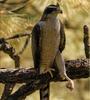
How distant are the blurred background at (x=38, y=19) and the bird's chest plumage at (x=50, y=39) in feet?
1.59

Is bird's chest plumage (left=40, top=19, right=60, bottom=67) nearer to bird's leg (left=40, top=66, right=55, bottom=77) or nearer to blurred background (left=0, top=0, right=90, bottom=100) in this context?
bird's leg (left=40, top=66, right=55, bottom=77)

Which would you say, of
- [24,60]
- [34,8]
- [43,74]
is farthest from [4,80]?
[24,60]

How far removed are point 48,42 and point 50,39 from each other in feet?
0.05

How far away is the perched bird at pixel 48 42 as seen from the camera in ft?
6.72

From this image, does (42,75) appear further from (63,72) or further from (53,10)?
(53,10)

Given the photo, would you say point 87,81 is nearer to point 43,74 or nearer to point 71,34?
point 71,34

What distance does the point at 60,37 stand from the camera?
209cm

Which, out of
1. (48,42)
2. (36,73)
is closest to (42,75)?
(36,73)

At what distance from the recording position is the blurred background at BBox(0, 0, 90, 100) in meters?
2.57

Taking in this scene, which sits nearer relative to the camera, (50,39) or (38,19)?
(50,39)

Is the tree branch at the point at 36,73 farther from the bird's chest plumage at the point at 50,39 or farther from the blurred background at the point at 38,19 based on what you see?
the blurred background at the point at 38,19

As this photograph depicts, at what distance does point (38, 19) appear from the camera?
2.83 meters

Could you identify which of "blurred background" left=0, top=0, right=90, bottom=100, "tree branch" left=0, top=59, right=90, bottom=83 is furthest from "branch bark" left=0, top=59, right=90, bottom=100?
"blurred background" left=0, top=0, right=90, bottom=100

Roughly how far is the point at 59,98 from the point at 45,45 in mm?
2426
